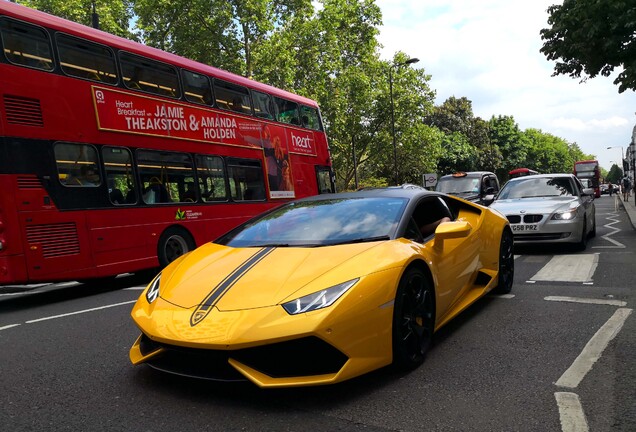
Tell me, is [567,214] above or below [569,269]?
above

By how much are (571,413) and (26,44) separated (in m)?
7.49

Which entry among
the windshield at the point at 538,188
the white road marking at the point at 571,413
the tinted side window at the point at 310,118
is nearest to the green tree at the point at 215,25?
the tinted side window at the point at 310,118

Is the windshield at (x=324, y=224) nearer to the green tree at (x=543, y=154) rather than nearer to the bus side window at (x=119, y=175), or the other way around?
the bus side window at (x=119, y=175)

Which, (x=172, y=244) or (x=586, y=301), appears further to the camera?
(x=172, y=244)

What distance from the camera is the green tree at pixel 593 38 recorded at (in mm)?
10625

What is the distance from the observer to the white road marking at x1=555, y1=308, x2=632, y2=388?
2905mm

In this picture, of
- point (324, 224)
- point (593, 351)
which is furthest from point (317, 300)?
point (593, 351)

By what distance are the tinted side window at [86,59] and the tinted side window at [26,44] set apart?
0.70ft

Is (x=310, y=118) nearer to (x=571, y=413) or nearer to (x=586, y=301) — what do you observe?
(x=586, y=301)

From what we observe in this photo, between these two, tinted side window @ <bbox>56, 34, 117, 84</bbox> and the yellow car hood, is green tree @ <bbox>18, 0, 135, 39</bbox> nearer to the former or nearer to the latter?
tinted side window @ <bbox>56, 34, 117, 84</bbox>

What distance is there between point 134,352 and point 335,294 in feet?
4.28

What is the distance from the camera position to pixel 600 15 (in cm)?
1109

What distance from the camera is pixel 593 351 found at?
340cm

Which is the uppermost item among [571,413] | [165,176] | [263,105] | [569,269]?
[263,105]
